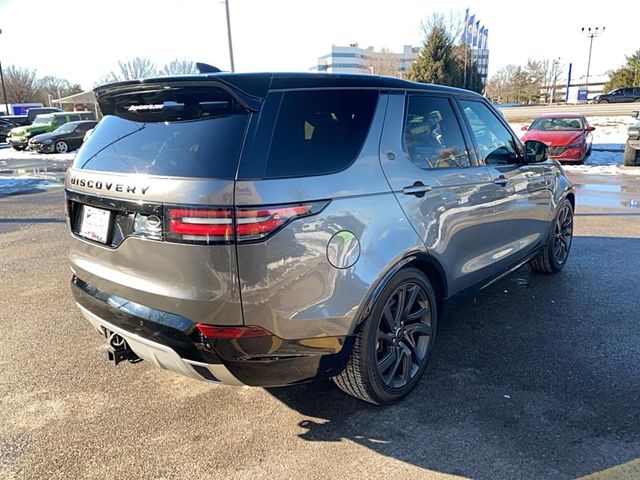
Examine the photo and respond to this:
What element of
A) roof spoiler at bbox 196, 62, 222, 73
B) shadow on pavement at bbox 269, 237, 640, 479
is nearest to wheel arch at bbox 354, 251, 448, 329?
shadow on pavement at bbox 269, 237, 640, 479

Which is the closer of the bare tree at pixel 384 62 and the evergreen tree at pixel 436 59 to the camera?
the evergreen tree at pixel 436 59

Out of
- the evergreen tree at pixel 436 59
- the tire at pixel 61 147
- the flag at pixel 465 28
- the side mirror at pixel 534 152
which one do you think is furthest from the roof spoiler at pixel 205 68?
the flag at pixel 465 28

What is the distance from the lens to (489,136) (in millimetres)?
4004

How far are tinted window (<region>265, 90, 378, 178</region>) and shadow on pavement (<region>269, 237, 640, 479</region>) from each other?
146cm

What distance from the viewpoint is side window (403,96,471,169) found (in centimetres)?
307

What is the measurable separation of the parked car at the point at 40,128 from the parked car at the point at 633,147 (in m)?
25.0

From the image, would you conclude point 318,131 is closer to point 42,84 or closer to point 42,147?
point 42,147

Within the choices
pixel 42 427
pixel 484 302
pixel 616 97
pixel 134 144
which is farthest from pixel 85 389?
pixel 616 97

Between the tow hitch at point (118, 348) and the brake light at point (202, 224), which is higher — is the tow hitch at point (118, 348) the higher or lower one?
the lower one

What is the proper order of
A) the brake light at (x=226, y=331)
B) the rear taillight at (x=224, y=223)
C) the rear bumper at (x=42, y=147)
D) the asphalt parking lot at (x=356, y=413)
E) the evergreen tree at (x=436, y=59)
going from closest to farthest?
the rear taillight at (x=224, y=223)
the brake light at (x=226, y=331)
the asphalt parking lot at (x=356, y=413)
the rear bumper at (x=42, y=147)
the evergreen tree at (x=436, y=59)

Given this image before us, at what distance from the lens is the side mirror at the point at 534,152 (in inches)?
177

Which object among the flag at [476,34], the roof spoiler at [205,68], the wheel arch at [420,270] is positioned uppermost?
the flag at [476,34]

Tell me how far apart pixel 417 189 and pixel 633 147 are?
48.5 ft

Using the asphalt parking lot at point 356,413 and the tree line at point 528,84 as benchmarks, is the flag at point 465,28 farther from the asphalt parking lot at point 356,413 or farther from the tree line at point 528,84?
the asphalt parking lot at point 356,413
